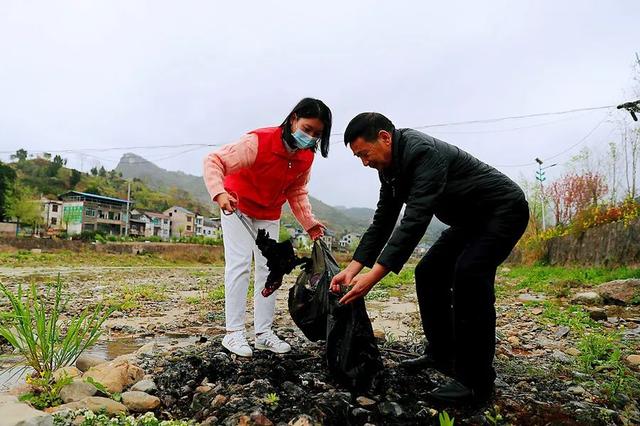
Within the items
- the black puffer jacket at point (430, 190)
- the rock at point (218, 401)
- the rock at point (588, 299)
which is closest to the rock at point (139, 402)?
the rock at point (218, 401)

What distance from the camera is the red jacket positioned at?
303 cm

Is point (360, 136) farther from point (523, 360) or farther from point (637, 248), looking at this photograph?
point (637, 248)

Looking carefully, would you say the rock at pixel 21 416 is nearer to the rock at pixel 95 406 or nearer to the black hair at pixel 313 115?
the rock at pixel 95 406

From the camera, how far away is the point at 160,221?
7662cm

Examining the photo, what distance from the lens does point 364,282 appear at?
2.25 meters

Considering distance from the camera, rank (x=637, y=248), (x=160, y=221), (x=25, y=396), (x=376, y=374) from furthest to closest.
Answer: (x=160, y=221) < (x=637, y=248) < (x=376, y=374) < (x=25, y=396)

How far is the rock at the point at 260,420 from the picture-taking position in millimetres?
1903

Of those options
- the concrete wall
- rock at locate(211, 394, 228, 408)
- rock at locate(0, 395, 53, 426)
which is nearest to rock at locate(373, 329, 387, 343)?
rock at locate(211, 394, 228, 408)

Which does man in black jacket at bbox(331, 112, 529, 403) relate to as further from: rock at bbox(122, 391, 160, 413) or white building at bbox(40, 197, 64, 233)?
white building at bbox(40, 197, 64, 233)

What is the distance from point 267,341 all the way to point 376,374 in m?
1.03

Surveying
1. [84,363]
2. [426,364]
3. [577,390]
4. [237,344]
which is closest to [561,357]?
[577,390]

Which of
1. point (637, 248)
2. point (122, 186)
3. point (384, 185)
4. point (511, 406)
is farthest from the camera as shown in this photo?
point (122, 186)

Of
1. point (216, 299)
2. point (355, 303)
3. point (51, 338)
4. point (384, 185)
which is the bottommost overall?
point (216, 299)

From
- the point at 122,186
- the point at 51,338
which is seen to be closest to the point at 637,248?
the point at 51,338
